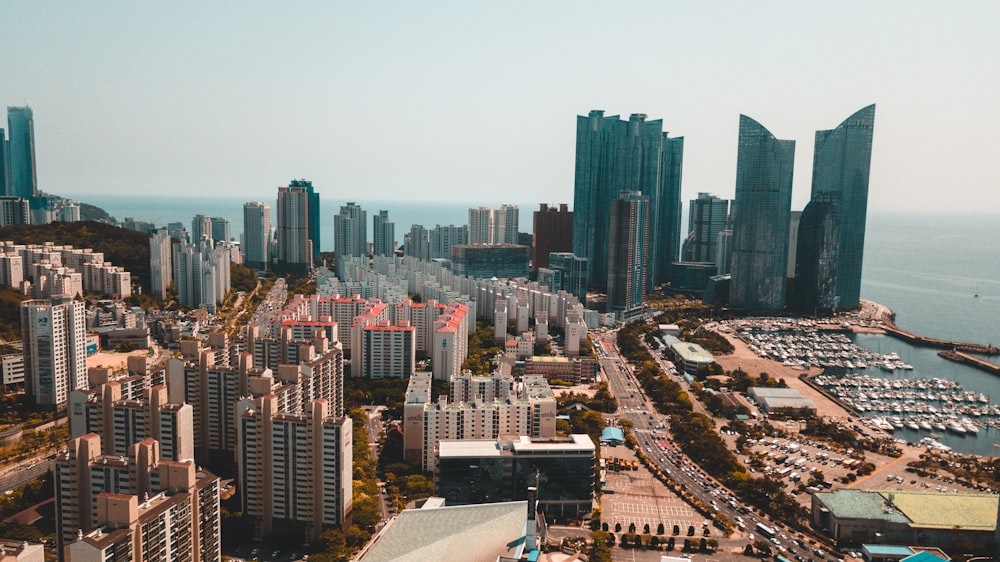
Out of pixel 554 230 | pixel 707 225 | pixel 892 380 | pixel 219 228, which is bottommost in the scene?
pixel 892 380

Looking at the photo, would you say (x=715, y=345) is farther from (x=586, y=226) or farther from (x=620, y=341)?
(x=586, y=226)

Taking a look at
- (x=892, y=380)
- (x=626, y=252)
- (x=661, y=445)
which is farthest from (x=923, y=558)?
(x=626, y=252)

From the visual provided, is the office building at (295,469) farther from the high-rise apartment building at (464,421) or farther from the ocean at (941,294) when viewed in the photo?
the ocean at (941,294)

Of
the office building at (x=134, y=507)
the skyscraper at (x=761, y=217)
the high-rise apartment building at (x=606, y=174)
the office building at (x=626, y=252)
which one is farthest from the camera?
the high-rise apartment building at (x=606, y=174)

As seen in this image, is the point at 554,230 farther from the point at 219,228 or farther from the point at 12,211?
the point at 12,211

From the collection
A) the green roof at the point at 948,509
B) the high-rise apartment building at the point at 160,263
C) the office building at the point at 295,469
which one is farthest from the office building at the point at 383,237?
the green roof at the point at 948,509

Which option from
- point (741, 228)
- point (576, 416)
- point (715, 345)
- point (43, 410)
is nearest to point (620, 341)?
point (715, 345)

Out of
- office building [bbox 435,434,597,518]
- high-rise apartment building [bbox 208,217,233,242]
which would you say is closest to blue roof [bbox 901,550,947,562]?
office building [bbox 435,434,597,518]
